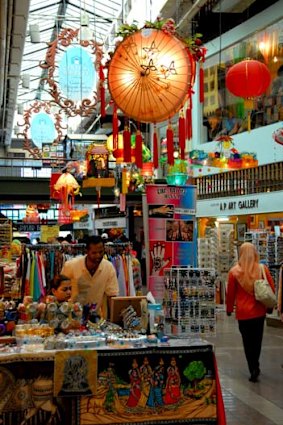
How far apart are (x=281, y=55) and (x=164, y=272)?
1023 centimetres

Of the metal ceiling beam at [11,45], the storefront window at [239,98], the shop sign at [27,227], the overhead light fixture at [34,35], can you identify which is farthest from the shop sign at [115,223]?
the shop sign at [27,227]

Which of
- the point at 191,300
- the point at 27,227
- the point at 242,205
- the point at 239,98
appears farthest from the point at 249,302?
the point at 27,227

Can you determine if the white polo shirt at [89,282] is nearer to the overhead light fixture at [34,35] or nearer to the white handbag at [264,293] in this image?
the white handbag at [264,293]

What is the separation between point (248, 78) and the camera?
31.1 ft

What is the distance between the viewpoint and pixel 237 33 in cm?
1812

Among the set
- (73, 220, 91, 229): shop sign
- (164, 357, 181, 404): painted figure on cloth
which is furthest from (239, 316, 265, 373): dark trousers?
(73, 220, 91, 229): shop sign

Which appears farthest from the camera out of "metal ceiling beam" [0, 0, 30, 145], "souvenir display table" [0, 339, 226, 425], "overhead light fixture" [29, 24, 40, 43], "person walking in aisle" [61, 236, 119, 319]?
"overhead light fixture" [29, 24, 40, 43]

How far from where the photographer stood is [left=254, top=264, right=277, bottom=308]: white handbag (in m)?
7.21

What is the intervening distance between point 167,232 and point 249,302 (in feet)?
5.46

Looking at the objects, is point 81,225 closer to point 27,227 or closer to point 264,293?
point 27,227

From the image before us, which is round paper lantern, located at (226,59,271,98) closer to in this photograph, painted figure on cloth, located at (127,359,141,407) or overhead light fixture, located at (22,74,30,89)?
painted figure on cloth, located at (127,359,141,407)

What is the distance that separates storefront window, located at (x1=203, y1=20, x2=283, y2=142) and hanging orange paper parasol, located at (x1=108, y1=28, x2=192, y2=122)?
9900 mm

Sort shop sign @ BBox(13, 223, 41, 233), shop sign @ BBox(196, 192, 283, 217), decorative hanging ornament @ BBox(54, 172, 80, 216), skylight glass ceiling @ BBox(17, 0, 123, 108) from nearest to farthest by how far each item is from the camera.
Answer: decorative hanging ornament @ BBox(54, 172, 80, 216)
shop sign @ BBox(196, 192, 283, 217)
skylight glass ceiling @ BBox(17, 0, 123, 108)
shop sign @ BBox(13, 223, 41, 233)

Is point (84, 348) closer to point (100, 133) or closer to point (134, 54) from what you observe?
point (134, 54)
